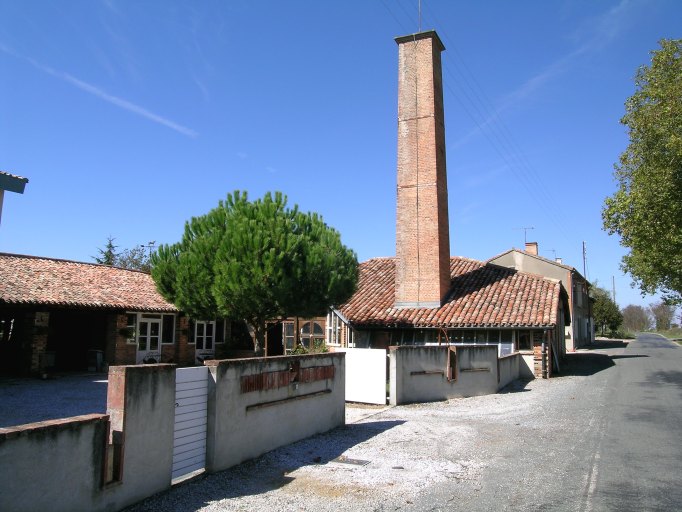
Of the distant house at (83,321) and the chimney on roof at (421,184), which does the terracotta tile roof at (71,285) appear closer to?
the distant house at (83,321)

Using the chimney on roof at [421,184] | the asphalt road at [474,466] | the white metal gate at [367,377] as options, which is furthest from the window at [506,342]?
the white metal gate at [367,377]

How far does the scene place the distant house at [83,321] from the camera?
721 inches

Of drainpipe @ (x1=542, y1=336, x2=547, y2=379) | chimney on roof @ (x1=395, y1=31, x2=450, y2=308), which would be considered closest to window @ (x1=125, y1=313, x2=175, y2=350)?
chimney on roof @ (x1=395, y1=31, x2=450, y2=308)

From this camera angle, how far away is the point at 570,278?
3981cm

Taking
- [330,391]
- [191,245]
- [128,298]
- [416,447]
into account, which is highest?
[191,245]

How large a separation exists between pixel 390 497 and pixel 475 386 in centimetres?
1022

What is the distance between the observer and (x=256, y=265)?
16078 mm

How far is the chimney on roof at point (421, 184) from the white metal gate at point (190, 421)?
16.5 metres

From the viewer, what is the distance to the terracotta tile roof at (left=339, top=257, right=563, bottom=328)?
20.4 meters

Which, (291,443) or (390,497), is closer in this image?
(390,497)

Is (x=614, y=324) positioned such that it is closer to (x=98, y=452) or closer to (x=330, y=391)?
(x=330, y=391)

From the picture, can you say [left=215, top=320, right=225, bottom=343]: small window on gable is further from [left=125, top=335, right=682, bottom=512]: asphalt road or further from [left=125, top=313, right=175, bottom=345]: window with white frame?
[left=125, top=335, right=682, bottom=512]: asphalt road

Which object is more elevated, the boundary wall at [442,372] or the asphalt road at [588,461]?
the boundary wall at [442,372]

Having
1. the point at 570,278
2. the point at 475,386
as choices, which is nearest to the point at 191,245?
the point at 475,386
